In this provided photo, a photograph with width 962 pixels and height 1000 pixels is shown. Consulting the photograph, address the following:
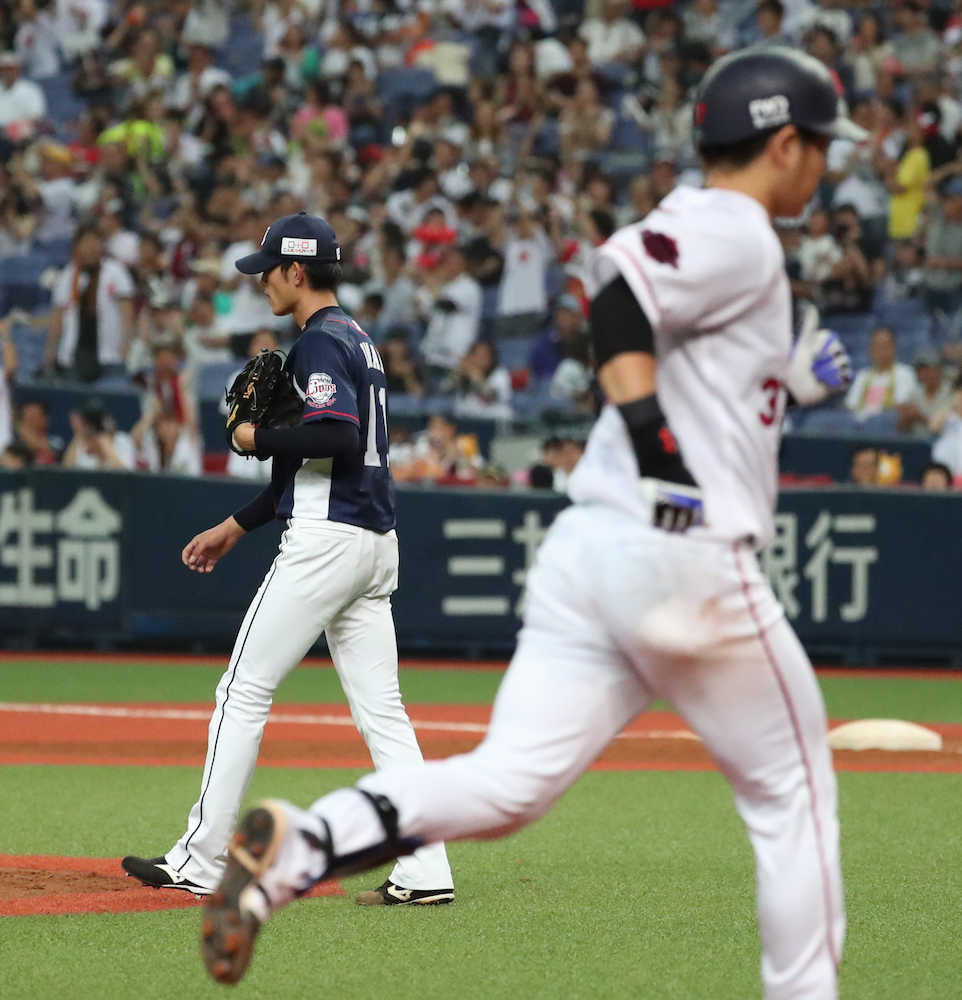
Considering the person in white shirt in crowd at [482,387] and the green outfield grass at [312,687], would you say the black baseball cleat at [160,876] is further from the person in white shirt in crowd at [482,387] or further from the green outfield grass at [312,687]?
the person in white shirt in crowd at [482,387]

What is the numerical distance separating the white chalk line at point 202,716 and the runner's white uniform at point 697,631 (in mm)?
6523

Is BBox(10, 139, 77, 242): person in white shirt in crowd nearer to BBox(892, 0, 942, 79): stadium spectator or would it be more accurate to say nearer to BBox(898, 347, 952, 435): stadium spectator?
BBox(892, 0, 942, 79): stadium spectator

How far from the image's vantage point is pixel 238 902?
3188mm

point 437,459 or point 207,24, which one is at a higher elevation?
point 207,24

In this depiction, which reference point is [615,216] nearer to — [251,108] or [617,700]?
[251,108]

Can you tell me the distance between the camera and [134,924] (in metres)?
5.31

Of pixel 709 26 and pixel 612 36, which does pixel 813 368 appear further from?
pixel 612 36

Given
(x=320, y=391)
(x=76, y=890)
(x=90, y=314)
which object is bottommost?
(x=76, y=890)

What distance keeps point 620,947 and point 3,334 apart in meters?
13.7

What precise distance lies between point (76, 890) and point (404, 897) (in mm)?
1080

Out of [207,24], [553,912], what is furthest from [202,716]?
[207,24]

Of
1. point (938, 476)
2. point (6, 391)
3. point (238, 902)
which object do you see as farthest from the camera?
point (6, 391)

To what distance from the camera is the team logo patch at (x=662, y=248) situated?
3.34 meters

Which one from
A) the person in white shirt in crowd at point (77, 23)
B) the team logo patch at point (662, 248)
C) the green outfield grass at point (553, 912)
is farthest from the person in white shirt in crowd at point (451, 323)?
the team logo patch at point (662, 248)
